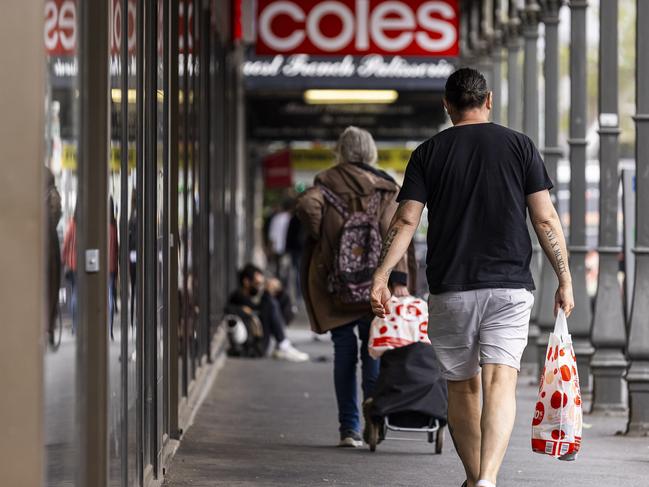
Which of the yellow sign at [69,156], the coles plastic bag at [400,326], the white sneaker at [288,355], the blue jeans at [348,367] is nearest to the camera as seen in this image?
the yellow sign at [69,156]

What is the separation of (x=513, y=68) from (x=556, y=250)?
10.2 m

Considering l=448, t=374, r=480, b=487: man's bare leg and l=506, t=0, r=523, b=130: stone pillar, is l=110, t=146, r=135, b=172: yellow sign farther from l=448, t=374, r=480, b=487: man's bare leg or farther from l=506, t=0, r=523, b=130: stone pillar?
l=506, t=0, r=523, b=130: stone pillar

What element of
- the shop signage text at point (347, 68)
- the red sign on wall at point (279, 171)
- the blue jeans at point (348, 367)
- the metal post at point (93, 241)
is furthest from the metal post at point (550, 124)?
the red sign on wall at point (279, 171)

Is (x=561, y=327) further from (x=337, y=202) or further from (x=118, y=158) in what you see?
(x=337, y=202)

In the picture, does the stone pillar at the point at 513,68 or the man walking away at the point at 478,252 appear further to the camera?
the stone pillar at the point at 513,68

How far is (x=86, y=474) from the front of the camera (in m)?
4.95

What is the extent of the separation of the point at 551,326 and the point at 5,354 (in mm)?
9520

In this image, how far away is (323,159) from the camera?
1240 inches

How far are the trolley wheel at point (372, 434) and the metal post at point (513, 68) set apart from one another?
309 inches

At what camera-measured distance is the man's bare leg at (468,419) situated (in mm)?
6441

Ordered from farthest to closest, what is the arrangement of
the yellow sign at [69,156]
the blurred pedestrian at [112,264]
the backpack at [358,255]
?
the backpack at [358,255] < the blurred pedestrian at [112,264] < the yellow sign at [69,156]

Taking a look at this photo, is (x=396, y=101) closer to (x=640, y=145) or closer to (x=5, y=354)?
(x=640, y=145)

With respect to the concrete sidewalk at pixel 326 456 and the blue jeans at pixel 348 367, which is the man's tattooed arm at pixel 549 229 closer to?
the concrete sidewalk at pixel 326 456

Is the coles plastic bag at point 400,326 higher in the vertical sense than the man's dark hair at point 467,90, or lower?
lower
